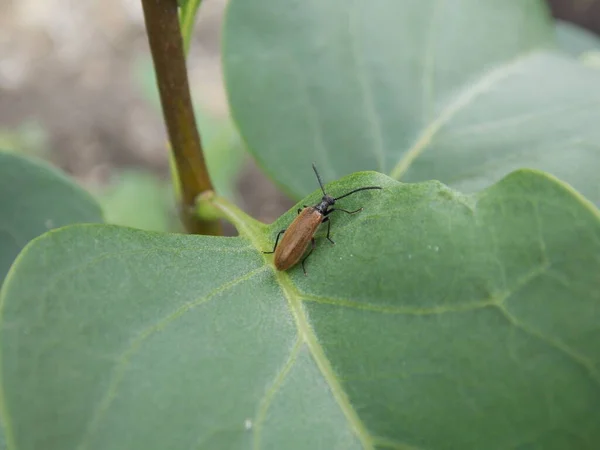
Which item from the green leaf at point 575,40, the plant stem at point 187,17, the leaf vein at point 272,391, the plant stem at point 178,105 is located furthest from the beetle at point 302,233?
the green leaf at point 575,40

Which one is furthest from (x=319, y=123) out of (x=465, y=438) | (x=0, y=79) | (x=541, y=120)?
(x=0, y=79)

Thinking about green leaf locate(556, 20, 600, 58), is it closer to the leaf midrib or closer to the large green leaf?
the large green leaf

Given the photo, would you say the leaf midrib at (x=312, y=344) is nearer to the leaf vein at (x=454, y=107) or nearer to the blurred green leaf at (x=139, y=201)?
the leaf vein at (x=454, y=107)

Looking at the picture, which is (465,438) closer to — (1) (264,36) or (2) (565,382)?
(2) (565,382)

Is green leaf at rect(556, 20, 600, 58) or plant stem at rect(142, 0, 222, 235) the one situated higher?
plant stem at rect(142, 0, 222, 235)

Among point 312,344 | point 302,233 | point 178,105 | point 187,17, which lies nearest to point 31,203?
point 178,105

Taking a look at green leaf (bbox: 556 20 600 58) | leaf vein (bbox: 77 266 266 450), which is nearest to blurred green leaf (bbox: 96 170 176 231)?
green leaf (bbox: 556 20 600 58)

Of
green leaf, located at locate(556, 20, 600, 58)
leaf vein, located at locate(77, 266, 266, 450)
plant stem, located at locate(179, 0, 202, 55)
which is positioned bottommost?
green leaf, located at locate(556, 20, 600, 58)
